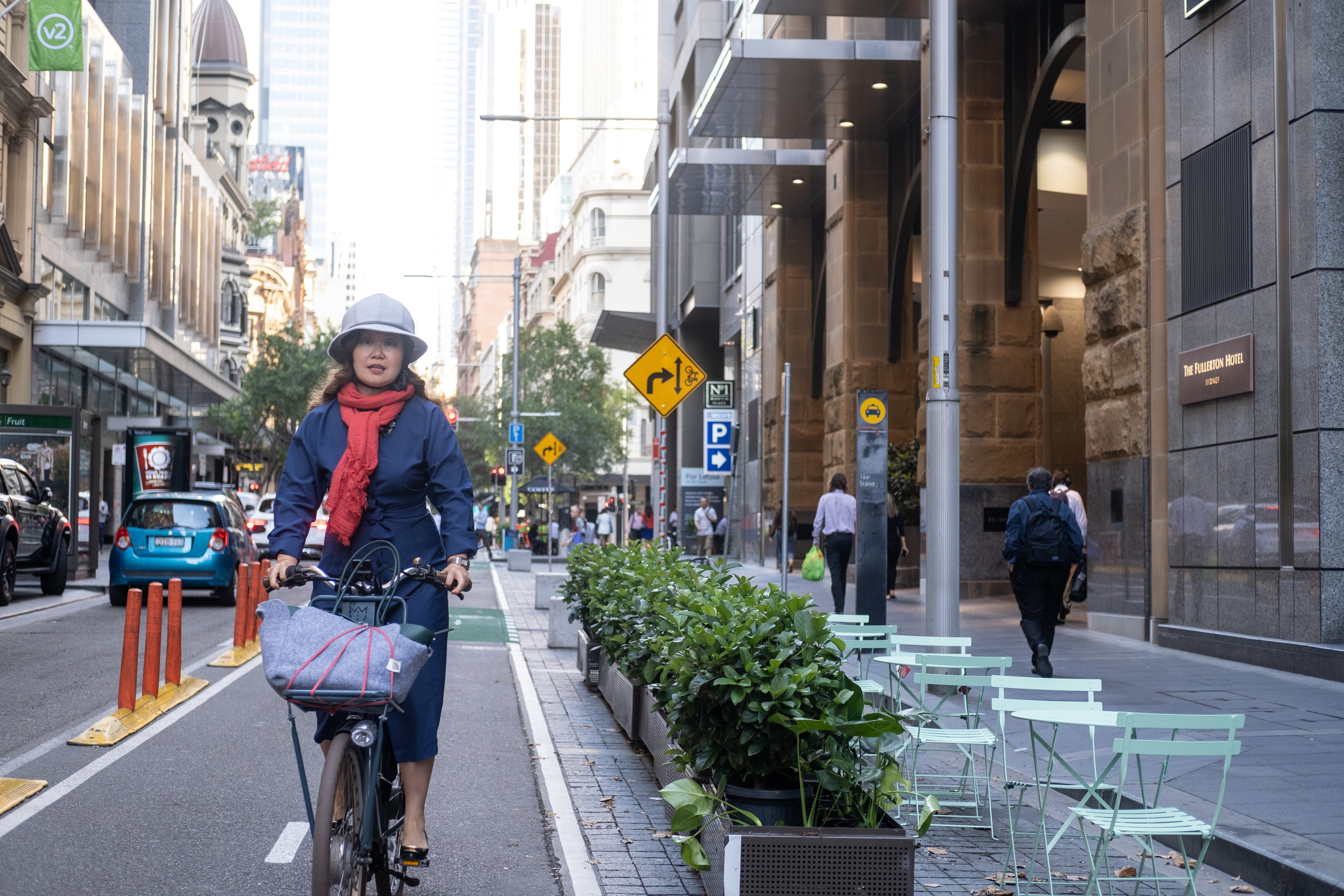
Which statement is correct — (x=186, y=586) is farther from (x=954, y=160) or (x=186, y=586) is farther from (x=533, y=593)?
(x=954, y=160)

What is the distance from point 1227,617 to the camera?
1259 cm

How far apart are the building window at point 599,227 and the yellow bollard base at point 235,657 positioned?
7640 cm

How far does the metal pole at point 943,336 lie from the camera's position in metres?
10.7

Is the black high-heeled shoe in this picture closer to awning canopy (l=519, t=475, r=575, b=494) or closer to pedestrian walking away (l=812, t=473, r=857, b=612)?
pedestrian walking away (l=812, t=473, r=857, b=612)

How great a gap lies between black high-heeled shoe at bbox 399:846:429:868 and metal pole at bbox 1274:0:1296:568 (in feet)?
29.6

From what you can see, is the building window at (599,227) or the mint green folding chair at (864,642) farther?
the building window at (599,227)

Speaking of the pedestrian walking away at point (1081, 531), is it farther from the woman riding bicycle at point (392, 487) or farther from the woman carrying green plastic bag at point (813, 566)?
the woman riding bicycle at point (392, 487)

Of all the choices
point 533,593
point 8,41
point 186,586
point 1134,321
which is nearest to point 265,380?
point 8,41

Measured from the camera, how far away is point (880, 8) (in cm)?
2130

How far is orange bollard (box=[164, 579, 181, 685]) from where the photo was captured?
10.4 m

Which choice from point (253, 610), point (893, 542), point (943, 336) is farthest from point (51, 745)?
point (893, 542)

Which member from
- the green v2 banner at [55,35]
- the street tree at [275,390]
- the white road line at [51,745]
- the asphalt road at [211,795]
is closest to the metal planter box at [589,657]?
the asphalt road at [211,795]

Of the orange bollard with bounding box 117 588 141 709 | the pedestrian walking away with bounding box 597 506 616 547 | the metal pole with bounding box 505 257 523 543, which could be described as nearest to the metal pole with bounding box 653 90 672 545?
the orange bollard with bounding box 117 588 141 709

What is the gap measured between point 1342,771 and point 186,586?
16109 mm
